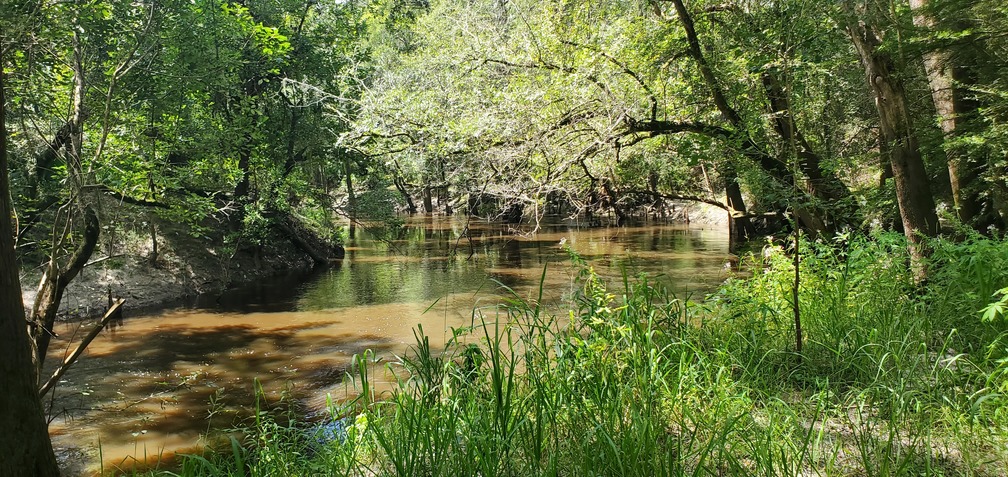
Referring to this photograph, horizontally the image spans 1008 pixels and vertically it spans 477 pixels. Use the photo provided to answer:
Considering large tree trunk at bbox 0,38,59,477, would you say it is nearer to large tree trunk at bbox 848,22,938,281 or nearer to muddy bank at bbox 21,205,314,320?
large tree trunk at bbox 848,22,938,281

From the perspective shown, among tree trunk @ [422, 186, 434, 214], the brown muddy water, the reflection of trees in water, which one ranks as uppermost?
tree trunk @ [422, 186, 434, 214]

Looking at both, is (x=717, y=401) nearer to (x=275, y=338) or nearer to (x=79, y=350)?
(x=79, y=350)

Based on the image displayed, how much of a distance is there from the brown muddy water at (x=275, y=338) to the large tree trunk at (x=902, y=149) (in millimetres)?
2289

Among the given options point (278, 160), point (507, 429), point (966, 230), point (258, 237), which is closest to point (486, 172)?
point (966, 230)

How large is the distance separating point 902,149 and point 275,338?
9741 millimetres

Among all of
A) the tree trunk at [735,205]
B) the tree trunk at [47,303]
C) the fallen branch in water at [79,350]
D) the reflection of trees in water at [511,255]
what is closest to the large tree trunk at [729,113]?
the tree trunk at [735,205]

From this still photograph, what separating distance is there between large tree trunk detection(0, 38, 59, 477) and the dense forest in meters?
0.01

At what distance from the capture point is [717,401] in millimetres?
3176

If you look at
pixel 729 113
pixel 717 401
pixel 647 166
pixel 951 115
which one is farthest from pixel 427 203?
pixel 717 401

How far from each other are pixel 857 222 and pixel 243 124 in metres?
11.4

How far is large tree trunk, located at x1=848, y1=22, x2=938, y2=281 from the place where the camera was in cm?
557

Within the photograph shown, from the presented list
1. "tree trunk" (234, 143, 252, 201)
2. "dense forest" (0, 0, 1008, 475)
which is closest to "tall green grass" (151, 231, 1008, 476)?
"dense forest" (0, 0, 1008, 475)

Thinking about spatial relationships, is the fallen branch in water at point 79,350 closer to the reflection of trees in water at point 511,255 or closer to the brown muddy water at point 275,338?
the brown muddy water at point 275,338

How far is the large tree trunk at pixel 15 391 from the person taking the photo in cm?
263
